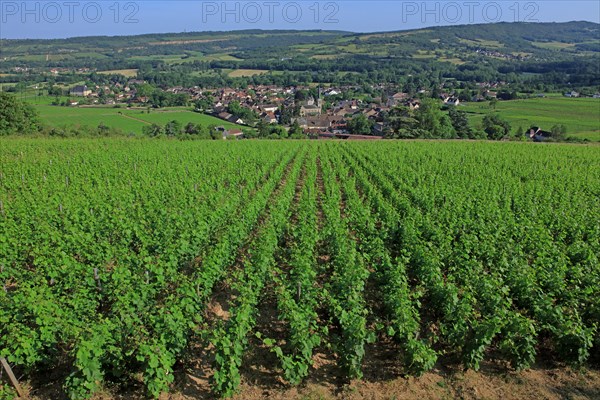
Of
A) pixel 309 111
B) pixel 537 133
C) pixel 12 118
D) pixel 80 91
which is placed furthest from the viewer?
pixel 80 91

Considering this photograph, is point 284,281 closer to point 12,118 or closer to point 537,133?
point 12,118

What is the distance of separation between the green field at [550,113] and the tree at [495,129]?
7679 mm

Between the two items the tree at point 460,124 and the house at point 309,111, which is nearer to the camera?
the tree at point 460,124

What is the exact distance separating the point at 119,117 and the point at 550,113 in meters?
78.8

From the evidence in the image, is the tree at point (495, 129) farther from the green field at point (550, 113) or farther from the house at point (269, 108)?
the house at point (269, 108)

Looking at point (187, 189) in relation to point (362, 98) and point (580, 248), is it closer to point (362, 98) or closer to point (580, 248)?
point (580, 248)

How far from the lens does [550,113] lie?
7775 cm

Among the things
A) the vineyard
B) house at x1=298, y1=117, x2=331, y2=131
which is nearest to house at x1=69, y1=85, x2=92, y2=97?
house at x1=298, y1=117, x2=331, y2=131

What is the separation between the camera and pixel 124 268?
8.21 m

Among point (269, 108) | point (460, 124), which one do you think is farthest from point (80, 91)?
point (460, 124)

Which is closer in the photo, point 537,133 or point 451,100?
point 537,133

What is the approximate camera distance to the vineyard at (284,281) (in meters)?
6.39

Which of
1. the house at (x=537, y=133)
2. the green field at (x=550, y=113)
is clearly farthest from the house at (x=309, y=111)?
the house at (x=537, y=133)

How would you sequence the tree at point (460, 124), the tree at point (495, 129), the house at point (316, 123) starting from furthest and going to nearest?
the house at point (316, 123)
the tree at point (460, 124)
the tree at point (495, 129)
